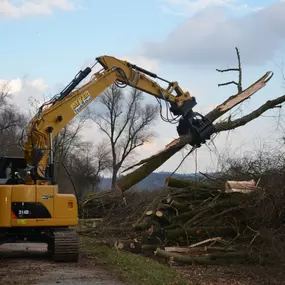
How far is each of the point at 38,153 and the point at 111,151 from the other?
4413 cm

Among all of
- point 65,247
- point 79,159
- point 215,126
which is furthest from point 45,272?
point 79,159

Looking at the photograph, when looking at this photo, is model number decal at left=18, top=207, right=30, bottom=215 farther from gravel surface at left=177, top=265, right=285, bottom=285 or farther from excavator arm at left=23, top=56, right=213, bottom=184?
gravel surface at left=177, top=265, right=285, bottom=285

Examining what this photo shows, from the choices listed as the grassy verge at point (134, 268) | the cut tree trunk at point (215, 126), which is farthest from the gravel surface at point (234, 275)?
the cut tree trunk at point (215, 126)

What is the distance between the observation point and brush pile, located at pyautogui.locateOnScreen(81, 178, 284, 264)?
11.0 metres

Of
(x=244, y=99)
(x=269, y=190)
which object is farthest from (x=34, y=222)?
(x=244, y=99)

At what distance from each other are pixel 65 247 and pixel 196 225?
314 cm

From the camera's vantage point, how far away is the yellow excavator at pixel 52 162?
34.8 feet

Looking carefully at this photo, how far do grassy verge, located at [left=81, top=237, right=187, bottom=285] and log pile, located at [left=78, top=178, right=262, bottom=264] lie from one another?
0.57m

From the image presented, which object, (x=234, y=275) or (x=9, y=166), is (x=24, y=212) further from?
(x=234, y=275)

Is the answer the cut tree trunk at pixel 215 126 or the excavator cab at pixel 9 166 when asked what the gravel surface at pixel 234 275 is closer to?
the cut tree trunk at pixel 215 126

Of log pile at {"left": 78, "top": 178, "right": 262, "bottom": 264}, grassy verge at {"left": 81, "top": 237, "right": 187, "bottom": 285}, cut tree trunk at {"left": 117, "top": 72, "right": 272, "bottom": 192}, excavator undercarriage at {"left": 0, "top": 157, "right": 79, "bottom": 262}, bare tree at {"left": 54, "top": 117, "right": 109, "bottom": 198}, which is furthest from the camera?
bare tree at {"left": 54, "top": 117, "right": 109, "bottom": 198}

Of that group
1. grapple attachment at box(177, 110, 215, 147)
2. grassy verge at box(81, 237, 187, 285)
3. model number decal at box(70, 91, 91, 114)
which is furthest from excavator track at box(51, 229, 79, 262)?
grapple attachment at box(177, 110, 215, 147)

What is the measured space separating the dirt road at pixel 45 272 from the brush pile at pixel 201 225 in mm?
1861

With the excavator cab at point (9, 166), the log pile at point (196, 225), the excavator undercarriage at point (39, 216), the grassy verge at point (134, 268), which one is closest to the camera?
the grassy verge at point (134, 268)
